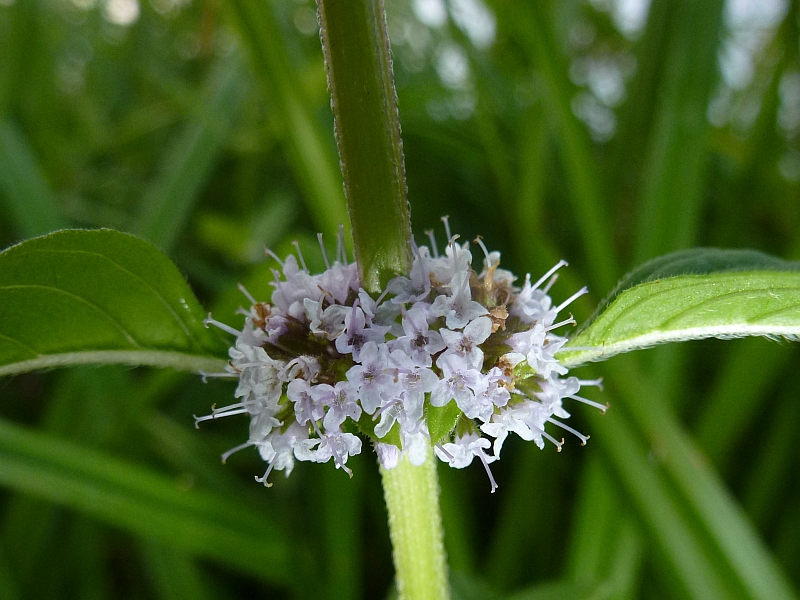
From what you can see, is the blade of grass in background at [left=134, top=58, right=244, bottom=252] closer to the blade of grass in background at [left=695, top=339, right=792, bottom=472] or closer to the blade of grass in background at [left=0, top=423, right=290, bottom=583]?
Answer: the blade of grass in background at [left=0, top=423, right=290, bottom=583]

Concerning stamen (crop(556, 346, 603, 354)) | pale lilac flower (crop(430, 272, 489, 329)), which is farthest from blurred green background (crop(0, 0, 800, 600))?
stamen (crop(556, 346, 603, 354))

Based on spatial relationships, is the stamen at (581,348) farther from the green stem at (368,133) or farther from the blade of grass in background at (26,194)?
the blade of grass in background at (26,194)

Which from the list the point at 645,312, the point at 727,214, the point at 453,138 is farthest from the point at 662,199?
the point at 645,312

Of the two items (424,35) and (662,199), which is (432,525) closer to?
(662,199)

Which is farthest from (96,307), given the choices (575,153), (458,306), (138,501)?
(575,153)

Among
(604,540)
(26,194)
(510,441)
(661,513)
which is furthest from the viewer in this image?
(510,441)

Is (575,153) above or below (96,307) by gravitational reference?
above

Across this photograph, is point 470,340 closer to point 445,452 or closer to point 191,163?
point 445,452
